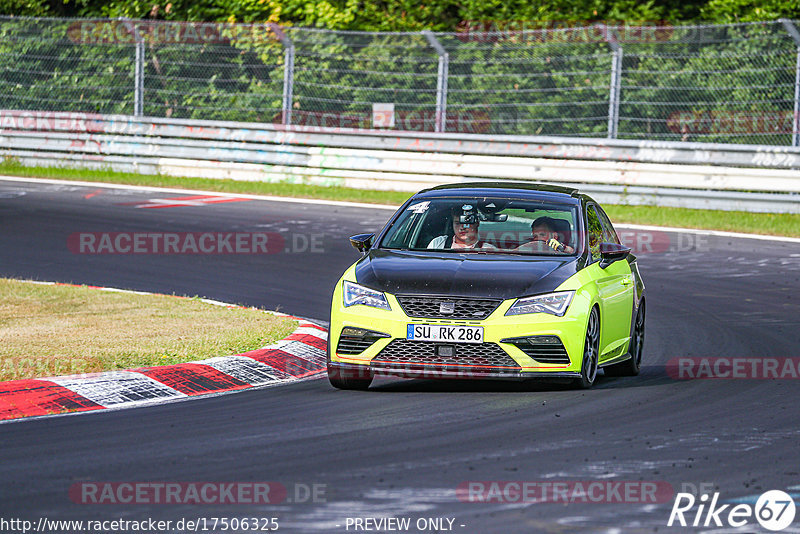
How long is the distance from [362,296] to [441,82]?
47.0 feet

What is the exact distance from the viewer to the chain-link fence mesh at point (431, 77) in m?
21.6

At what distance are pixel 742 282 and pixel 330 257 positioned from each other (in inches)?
192

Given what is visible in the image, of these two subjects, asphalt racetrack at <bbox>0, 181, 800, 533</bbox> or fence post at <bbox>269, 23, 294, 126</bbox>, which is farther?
fence post at <bbox>269, 23, 294, 126</bbox>

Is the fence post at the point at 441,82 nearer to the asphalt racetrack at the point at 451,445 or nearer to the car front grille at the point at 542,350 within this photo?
the asphalt racetrack at the point at 451,445

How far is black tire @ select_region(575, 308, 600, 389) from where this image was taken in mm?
9320

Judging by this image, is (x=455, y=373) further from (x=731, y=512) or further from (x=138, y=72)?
(x=138, y=72)

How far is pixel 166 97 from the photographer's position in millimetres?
26062

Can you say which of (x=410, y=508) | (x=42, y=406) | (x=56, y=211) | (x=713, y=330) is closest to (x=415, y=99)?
(x=56, y=211)

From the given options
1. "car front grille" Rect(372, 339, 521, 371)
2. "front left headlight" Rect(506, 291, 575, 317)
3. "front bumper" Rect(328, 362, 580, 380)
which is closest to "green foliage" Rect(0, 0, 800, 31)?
"front left headlight" Rect(506, 291, 575, 317)

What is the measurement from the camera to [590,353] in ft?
31.0

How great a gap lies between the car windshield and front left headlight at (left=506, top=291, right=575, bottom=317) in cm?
84

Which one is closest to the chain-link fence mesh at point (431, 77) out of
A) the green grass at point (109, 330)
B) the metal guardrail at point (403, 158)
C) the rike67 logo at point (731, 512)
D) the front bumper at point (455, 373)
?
the metal guardrail at point (403, 158)

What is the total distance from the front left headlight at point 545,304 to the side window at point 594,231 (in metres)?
0.99

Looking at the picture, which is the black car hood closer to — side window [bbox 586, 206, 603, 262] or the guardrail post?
side window [bbox 586, 206, 603, 262]
